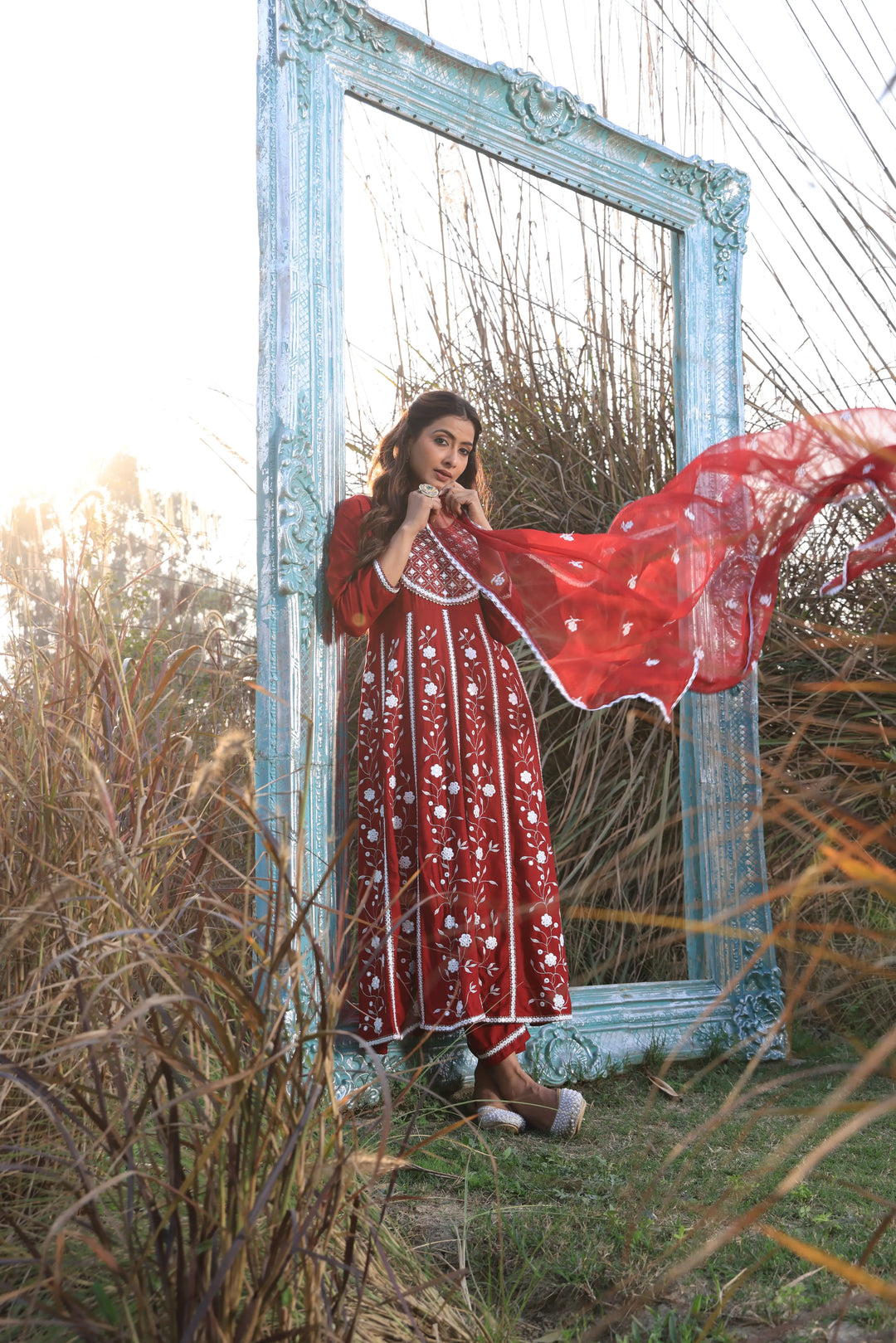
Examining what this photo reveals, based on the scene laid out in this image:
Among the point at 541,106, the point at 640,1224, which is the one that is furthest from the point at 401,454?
the point at 640,1224

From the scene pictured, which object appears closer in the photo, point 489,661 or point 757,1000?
point 489,661

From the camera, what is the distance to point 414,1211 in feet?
5.04

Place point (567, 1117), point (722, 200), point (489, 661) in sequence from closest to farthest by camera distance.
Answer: point (567, 1117) < point (489, 661) < point (722, 200)

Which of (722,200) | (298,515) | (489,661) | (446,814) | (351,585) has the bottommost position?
(446,814)

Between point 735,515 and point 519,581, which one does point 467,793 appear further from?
point 735,515

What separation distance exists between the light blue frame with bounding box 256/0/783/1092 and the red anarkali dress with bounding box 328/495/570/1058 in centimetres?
9

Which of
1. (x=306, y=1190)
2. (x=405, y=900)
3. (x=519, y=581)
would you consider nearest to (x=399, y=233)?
(x=519, y=581)

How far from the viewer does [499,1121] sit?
2.02 m

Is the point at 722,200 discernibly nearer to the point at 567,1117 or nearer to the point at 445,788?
the point at 445,788

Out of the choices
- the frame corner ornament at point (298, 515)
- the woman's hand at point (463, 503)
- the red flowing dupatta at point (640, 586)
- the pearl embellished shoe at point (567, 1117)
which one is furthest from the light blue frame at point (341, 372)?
the pearl embellished shoe at point (567, 1117)

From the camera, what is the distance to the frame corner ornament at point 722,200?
2957 mm

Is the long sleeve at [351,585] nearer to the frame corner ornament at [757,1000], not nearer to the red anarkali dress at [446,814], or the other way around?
the red anarkali dress at [446,814]

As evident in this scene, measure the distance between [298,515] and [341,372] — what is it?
328mm

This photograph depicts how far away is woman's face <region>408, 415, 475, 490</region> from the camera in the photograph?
7.68 ft
